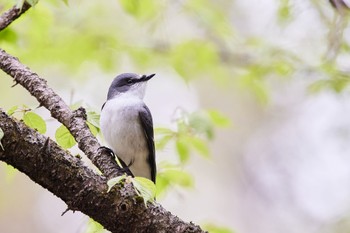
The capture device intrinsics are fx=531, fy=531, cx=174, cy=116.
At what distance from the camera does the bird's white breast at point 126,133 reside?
141 inches

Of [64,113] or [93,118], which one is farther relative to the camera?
[93,118]

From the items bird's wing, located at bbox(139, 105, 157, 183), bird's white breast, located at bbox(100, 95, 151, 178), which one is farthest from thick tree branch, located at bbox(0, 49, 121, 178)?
bird's wing, located at bbox(139, 105, 157, 183)

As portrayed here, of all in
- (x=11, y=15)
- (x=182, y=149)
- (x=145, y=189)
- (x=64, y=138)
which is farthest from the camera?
(x=182, y=149)

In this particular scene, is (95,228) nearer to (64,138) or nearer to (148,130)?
(64,138)

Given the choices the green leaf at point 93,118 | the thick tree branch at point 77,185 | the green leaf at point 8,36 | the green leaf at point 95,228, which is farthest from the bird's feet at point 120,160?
the green leaf at point 8,36

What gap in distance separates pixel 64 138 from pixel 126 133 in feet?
4.42

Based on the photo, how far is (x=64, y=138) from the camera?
2271 millimetres

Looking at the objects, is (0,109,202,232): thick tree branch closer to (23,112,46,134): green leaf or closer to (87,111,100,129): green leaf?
(23,112,46,134): green leaf

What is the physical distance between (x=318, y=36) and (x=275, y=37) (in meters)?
0.48

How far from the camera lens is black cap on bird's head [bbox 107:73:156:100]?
A: 13.2 feet

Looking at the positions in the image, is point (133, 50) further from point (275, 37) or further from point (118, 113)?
point (275, 37)

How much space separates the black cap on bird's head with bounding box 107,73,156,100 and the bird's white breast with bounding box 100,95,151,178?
0.85 ft

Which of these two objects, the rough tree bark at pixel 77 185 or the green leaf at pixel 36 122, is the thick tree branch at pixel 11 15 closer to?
the green leaf at pixel 36 122

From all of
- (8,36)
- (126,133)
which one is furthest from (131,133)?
(8,36)
